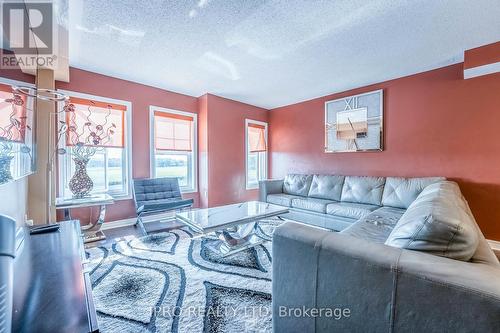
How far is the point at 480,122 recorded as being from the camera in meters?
2.85

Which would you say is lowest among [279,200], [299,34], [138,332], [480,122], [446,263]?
[138,332]

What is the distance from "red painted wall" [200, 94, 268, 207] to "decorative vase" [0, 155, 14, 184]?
119 inches

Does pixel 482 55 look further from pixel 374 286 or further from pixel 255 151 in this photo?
pixel 255 151

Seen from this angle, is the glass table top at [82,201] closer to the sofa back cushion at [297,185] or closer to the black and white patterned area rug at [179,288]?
the black and white patterned area rug at [179,288]

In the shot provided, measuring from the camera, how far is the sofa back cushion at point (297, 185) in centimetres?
422

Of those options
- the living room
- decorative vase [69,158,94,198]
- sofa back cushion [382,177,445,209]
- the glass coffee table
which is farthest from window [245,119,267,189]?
decorative vase [69,158,94,198]

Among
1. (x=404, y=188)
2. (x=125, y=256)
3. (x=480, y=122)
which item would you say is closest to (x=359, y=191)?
(x=404, y=188)

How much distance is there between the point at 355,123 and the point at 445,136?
127cm

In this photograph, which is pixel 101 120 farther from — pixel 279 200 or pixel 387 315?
pixel 387 315

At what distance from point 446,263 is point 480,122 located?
10.5ft

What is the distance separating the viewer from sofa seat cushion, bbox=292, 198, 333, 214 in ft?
11.2

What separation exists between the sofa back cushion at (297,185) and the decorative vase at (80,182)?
10.9 ft

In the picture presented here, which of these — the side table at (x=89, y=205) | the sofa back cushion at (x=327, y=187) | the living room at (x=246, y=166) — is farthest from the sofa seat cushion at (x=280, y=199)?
the side table at (x=89, y=205)

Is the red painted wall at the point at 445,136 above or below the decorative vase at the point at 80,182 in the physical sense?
above
